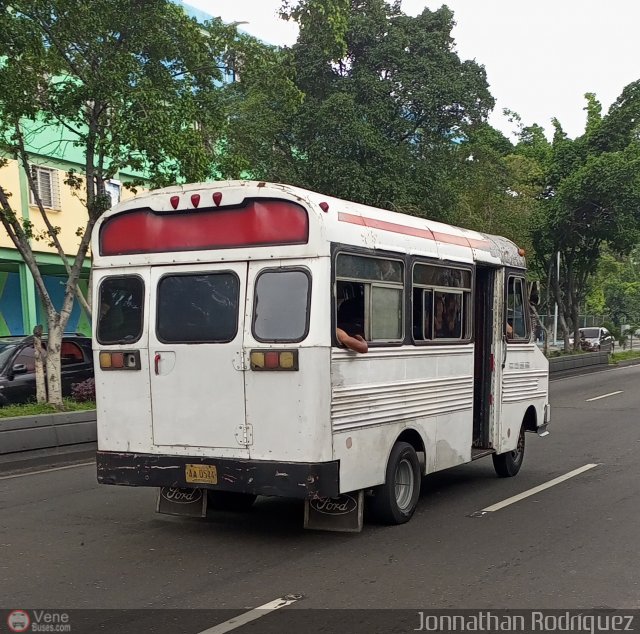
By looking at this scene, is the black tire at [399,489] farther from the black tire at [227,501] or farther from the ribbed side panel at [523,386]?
the ribbed side panel at [523,386]

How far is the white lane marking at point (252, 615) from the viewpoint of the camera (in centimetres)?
475

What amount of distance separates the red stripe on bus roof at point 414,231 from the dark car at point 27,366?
8.27 metres

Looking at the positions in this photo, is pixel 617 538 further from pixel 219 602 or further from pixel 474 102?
pixel 474 102

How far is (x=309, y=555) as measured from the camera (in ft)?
20.7

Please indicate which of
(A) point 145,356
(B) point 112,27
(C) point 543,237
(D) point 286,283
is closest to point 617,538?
(D) point 286,283

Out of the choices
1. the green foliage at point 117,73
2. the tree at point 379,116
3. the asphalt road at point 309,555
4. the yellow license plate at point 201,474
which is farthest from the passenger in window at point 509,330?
the tree at point 379,116

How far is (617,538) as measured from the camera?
6.81 meters

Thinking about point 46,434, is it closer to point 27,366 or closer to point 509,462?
point 27,366

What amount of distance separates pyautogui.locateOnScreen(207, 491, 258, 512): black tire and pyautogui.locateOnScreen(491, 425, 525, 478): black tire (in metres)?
3.17

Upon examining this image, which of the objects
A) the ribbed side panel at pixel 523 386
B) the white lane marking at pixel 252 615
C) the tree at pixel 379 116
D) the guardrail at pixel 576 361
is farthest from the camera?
the guardrail at pixel 576 361

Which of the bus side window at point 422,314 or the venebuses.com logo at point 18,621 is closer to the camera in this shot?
the venebuses.com logo at point 18,621

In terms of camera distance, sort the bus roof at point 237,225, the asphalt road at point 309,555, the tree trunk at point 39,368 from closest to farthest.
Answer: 1. the asphalt road at point 309,555
2. the bus roof at point 237,225
3. the tree trunk at point 39,368

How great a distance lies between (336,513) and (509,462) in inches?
145

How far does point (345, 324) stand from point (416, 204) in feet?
53.2
